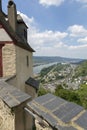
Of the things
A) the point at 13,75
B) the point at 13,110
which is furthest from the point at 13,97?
the point at 13,75

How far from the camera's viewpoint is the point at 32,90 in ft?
56.3

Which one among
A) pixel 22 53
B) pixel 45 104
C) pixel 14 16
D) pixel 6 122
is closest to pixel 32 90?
pixel 22 53

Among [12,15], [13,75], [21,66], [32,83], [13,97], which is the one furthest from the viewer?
[32,83]

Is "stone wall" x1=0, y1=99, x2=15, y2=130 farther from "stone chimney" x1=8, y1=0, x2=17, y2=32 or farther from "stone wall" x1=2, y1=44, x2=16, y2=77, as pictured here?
"stone chimney" x1=8, y1=0, x2=17, y2=32

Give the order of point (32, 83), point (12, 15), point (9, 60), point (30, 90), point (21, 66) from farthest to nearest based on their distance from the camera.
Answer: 1. point (32, 83)
2. point (30, 90)
3. point (12, 15)
4. point (21, 66)
5. point (9, 60)

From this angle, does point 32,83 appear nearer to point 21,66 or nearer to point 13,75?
point 21,66

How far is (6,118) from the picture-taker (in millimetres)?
6367

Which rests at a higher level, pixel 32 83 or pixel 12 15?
pixel 12 15

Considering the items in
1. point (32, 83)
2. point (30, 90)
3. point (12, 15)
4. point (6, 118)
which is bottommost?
point (30, 90)

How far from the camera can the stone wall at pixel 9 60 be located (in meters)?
14.3

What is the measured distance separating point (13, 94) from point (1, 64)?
8.35 meters

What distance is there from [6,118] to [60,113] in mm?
3007

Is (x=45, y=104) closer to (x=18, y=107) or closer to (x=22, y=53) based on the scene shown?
(x=18, y=107)

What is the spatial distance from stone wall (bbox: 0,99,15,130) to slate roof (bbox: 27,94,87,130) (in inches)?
68.1
